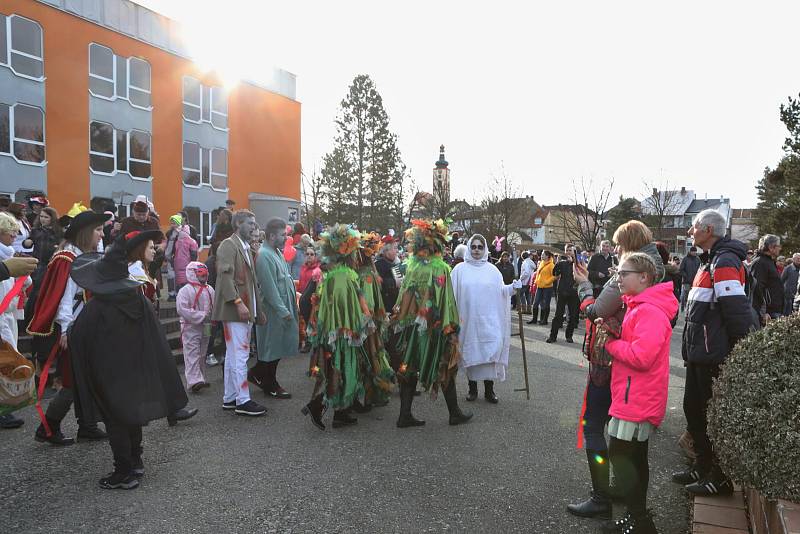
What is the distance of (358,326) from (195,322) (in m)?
2.56

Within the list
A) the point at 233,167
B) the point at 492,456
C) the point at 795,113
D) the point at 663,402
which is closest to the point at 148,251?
the point at 492,456

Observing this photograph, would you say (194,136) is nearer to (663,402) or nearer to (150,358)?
(150,358)

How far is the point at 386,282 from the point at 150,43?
21.2 m

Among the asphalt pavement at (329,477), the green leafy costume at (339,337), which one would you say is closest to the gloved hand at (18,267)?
the asphalt pavement at (329,477)

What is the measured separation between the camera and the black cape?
399cm

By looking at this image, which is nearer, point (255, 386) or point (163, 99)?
point (255, 386)

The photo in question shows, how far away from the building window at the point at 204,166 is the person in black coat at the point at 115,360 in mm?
22608

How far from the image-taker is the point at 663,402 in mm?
3213

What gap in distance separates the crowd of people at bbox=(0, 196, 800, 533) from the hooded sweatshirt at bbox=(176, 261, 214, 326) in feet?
0.06

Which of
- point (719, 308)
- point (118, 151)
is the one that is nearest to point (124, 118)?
point (118, 151)

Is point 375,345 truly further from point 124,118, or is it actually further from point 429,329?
point 124,118

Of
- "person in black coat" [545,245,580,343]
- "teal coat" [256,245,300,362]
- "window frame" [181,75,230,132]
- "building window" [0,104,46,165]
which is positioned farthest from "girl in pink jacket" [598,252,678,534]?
"window frame" [181,75,230,132]

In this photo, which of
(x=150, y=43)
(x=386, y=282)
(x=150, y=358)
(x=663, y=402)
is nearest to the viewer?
(x=663, y=402)

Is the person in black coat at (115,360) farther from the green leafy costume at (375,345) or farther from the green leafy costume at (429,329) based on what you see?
the green leafy costume at (429,329)
